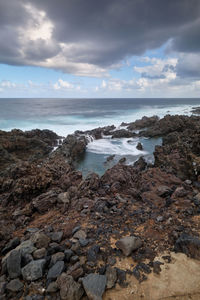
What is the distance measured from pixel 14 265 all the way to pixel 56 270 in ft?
2.51

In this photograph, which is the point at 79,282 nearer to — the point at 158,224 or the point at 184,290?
the point at 184,290

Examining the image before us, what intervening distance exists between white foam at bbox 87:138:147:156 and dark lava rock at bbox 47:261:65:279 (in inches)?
735

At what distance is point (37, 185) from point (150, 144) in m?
21.5

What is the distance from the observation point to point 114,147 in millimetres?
24328

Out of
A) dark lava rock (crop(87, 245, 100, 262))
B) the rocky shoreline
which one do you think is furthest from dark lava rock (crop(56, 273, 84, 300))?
dark lava rock (crop(87, 245, 100, 262))

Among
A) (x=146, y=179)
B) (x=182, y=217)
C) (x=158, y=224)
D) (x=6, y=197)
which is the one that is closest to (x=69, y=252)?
(x=158, y=224)

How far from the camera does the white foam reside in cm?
2189

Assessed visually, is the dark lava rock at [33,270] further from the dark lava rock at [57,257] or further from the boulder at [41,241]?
the boulder at [41,241]

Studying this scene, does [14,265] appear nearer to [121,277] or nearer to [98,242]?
[98,242]

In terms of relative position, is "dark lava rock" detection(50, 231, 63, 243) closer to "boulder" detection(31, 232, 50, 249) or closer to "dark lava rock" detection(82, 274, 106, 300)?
"boulder" detection(31, 232, 50, 249)

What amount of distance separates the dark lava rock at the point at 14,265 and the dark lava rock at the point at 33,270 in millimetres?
133

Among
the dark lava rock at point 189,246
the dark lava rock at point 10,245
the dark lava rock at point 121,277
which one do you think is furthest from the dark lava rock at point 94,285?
the dark lava rock at point 10,245

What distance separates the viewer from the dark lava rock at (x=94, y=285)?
7.90 feet

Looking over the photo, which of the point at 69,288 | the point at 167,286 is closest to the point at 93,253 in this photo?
the point at 69,288
